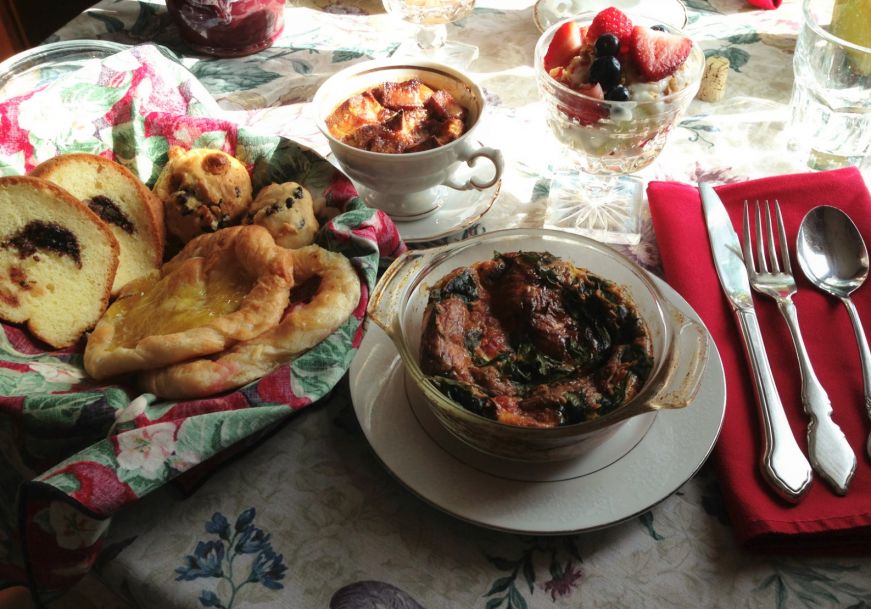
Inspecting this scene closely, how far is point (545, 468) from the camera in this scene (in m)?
0.97

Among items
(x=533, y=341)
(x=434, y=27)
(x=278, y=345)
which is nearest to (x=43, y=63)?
(x=434, y=27)

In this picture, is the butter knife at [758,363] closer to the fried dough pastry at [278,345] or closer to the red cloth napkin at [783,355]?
the red cloth napkin at [783,355]

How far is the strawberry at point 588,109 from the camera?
1.31m

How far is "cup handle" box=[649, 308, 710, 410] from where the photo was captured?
886mm

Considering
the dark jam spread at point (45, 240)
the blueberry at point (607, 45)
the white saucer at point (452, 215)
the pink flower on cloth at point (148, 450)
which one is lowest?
the white saucer at point (452, 215)

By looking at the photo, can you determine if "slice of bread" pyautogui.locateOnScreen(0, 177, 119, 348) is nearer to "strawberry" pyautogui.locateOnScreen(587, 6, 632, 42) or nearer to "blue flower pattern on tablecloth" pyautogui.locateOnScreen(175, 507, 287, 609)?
"blue flower pattern on tablecloth" pyautogui.locateOnScreen(175, 507, 287, 609)

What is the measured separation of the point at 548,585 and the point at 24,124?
3.88 feet

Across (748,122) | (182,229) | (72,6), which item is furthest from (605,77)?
(72,6)

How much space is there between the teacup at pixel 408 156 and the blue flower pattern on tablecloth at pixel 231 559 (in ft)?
2.21

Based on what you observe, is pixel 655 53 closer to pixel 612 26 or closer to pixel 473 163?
pixel 612 26

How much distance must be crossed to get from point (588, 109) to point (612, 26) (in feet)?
0.68

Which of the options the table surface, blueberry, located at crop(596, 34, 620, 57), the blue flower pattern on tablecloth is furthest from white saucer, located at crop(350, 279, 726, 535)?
blueberry, located at crop(596, 34, 620, 57)

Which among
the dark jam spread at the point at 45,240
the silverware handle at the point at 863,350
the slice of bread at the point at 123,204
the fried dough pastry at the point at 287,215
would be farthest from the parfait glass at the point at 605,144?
the dark jam spread at the point at 45,240

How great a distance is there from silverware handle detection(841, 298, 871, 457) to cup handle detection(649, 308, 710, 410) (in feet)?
→ 0.87
